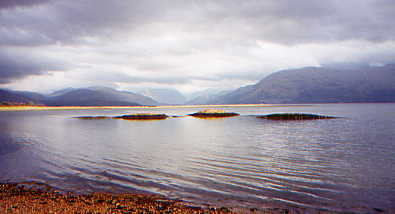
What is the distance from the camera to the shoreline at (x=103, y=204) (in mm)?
13922

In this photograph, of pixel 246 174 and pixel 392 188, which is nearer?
pixel 392 188

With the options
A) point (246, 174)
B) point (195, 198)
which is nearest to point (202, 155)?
point (246, 174)

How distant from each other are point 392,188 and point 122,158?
2465 centimetres

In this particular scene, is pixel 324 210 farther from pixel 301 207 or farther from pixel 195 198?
pixel 195 198

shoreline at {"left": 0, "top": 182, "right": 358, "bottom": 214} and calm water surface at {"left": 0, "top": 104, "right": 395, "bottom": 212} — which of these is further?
calm water surface at {"left": 0, "top": 104, "right": 395, "bottom": 212}

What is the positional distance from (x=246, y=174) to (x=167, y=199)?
318 inches

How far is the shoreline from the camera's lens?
1392 centimetres

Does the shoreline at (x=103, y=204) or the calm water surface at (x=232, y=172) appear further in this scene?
the calm water surface at (x=232, y=172)

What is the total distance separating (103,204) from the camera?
14875 millimetres

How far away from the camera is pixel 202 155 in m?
29.6

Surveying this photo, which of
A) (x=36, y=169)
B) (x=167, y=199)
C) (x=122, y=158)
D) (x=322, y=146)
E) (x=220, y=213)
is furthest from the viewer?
(x=322, y=146)

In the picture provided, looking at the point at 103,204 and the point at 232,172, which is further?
the point at 232,172

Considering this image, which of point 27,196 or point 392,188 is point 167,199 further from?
point 392,188

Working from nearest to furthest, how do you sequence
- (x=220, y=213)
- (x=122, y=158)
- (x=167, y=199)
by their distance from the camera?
(x=220, y=213), (x=167, y=199), (x=122, y=158)
